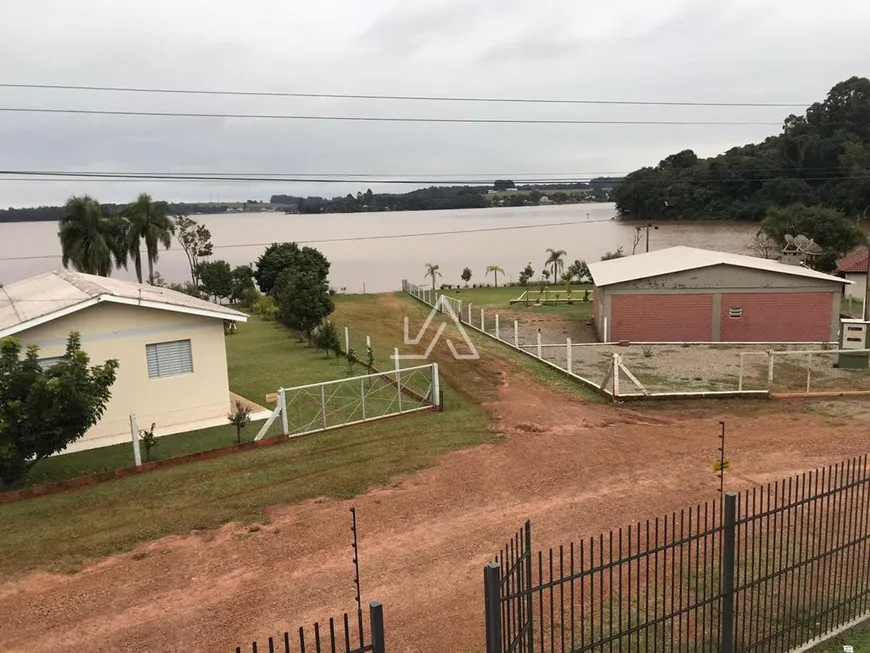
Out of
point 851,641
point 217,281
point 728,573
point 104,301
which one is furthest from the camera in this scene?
point 217,281

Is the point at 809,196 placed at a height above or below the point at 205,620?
above

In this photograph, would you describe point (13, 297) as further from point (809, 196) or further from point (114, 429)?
point (809, 196)

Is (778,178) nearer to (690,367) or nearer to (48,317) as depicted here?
(690,367)

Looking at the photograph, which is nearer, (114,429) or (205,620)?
(205,620)

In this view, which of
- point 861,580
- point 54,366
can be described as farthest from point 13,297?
point 861,580

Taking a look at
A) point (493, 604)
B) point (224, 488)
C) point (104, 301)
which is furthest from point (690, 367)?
point (493, 604)

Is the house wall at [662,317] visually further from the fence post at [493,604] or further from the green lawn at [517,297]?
the fence post at [493,604]

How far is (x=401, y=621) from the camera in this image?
7453 mm

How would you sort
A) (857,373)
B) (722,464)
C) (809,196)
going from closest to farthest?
1. (722,464)
2. (857,373)
3. (809,196)

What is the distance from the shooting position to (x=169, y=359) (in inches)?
635

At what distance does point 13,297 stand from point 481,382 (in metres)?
12.6

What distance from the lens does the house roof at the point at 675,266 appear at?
2555 cm

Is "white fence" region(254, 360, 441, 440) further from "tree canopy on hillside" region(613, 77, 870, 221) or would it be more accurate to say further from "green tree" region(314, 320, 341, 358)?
"tree canopy on hillside" region(613, 77, 870, 221)

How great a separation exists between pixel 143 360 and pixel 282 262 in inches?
1439
